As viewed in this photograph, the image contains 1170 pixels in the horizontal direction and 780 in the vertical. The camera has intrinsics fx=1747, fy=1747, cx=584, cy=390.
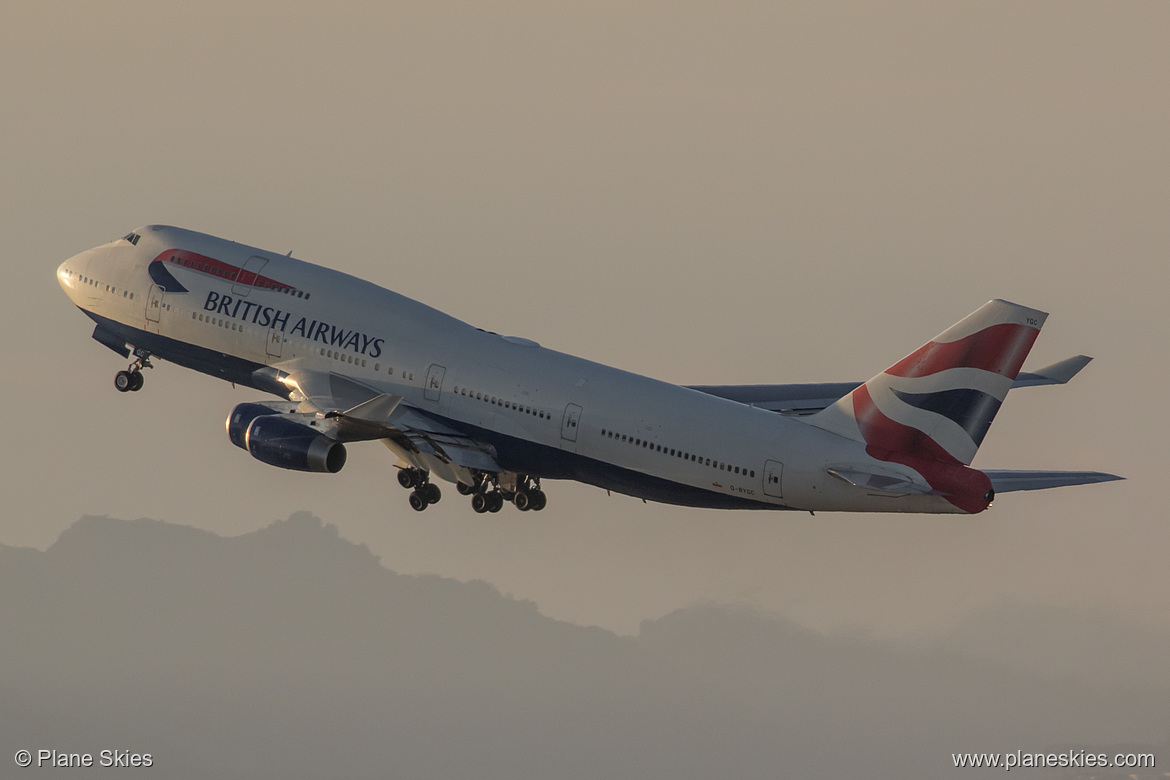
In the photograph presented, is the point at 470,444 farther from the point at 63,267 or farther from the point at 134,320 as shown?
the point at 63,267

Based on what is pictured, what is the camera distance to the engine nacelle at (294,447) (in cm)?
5594

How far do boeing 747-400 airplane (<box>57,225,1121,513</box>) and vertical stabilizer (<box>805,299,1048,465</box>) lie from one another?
5 cm

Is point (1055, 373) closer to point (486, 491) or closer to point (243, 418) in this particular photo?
point (486, 491)

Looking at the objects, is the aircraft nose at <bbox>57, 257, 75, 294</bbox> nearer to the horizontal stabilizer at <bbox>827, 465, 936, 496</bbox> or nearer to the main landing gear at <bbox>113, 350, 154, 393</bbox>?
the main landing gear at <bbox>113, 350, 154, 393</bbox>

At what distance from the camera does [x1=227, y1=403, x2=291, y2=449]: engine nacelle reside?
57.8 metres

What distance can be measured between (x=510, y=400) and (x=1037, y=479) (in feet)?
55.0

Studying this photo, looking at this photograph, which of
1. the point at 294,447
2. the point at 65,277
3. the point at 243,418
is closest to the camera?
the point at 294,447

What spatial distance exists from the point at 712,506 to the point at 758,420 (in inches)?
123

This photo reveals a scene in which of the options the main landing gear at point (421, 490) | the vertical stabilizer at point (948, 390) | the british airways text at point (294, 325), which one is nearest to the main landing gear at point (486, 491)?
the main landing gear at point (421, 490)

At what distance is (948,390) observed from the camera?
49188 mm

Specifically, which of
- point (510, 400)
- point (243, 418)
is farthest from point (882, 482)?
point (243, 418)

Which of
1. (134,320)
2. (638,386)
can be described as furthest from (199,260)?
(638,386)

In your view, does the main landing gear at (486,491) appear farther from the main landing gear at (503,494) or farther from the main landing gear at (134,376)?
the main landing gear at (134,376)

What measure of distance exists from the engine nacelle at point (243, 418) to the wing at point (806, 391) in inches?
601
